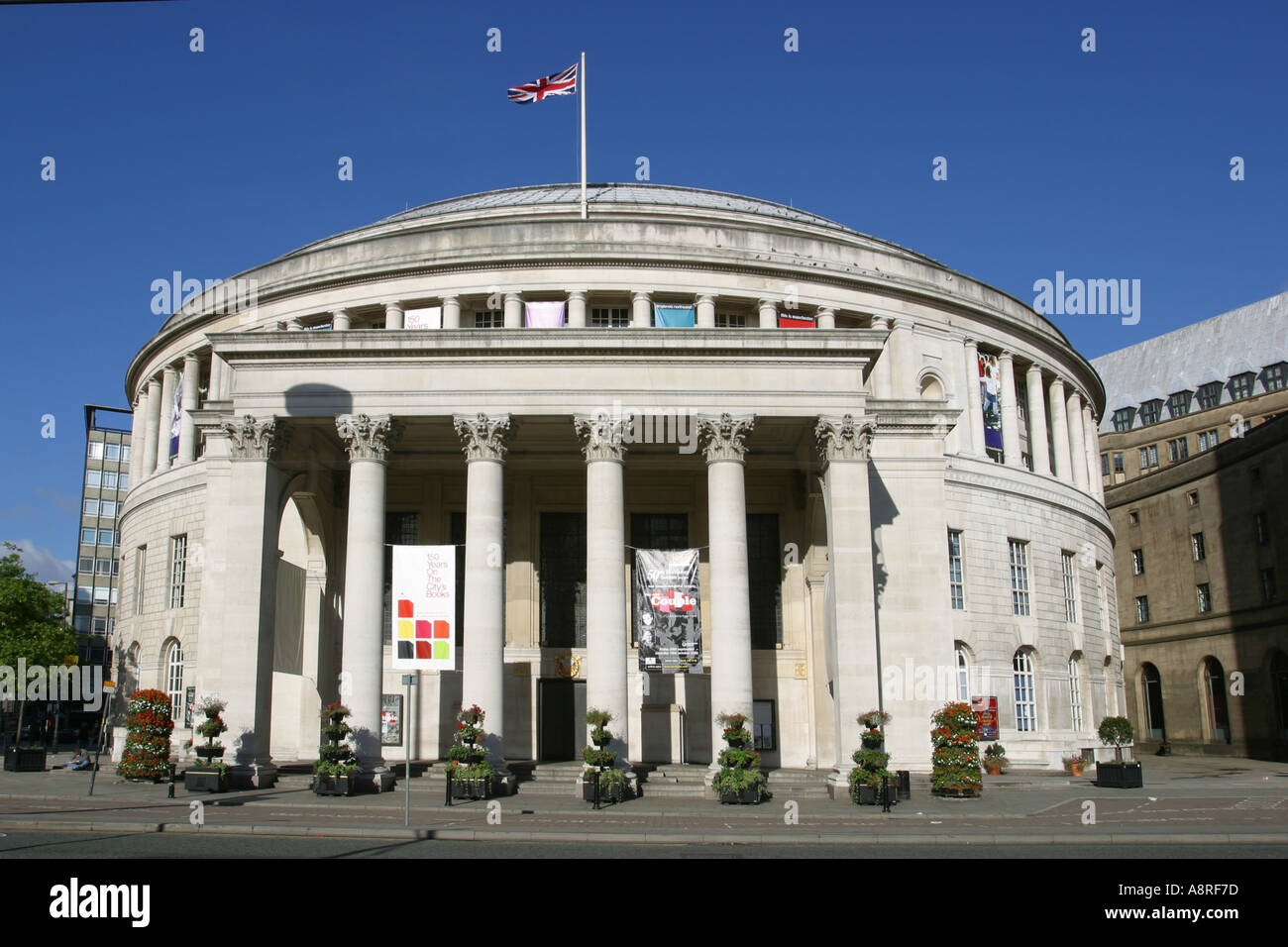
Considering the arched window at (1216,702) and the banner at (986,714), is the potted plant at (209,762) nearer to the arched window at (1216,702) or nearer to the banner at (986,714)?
the banner at (986,714)

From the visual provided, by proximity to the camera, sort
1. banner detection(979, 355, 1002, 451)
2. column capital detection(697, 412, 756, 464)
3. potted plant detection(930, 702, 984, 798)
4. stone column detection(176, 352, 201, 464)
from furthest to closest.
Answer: stone column detection(176, 352, 201, 464)
banner detection(979, 355, 1002, 451)
column capital detection(697, 412, 756, 464)
potted plant detection(930, 702, 984, 798)

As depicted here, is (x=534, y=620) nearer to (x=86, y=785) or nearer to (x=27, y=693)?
(x=86, y=785)

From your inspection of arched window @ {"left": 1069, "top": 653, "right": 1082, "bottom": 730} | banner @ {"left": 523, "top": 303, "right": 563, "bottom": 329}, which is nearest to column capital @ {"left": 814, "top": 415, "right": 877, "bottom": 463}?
banner @ {"left": 523, "top": 303, "right": 563, "bottom": 329}

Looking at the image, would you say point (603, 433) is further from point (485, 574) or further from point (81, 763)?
point (81, 763)

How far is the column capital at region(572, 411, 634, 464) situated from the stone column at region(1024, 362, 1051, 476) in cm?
2801

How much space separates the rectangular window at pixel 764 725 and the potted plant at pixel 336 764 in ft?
53.8

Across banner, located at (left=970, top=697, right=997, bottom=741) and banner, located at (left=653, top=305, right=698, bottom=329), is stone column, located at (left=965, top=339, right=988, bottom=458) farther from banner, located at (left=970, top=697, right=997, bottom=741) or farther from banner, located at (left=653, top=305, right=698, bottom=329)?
banner, located at (left=653, top=305, right=698, bottom=329)

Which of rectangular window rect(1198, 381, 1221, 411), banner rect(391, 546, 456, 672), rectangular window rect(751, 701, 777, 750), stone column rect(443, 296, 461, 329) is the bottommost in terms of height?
rectangular window rect(751, 701, 777, 750)

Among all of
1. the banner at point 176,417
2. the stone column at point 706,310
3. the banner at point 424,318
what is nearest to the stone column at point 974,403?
the stone column at point 706,310

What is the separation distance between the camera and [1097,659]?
5362 cm

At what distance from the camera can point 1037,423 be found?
5381 centimetres

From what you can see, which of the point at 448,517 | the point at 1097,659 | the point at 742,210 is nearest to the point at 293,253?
the point at 448,517

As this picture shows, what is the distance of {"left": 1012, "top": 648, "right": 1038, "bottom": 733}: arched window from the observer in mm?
47844
